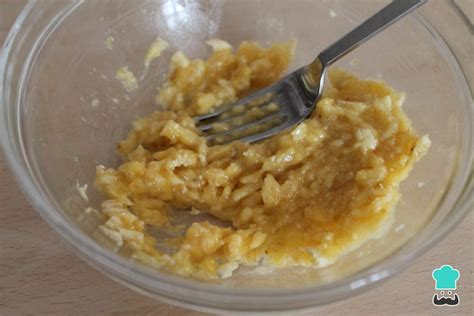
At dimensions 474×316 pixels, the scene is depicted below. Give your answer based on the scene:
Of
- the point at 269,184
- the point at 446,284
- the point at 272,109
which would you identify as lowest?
the point at 446,284

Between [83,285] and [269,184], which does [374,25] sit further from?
[83,285]

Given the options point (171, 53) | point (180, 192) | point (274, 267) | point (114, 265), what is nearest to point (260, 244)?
point (274, 267)

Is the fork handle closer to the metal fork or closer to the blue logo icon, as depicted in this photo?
the metal fork

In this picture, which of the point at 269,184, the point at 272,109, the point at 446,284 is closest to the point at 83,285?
the point at 269,184

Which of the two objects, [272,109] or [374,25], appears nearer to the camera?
[374,25]

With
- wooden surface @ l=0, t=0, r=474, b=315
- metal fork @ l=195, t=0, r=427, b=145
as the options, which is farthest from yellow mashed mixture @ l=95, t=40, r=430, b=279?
wooden surface @ l=0, t=0, r=474, b=315

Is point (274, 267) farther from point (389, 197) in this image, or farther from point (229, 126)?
point (229, 126)
